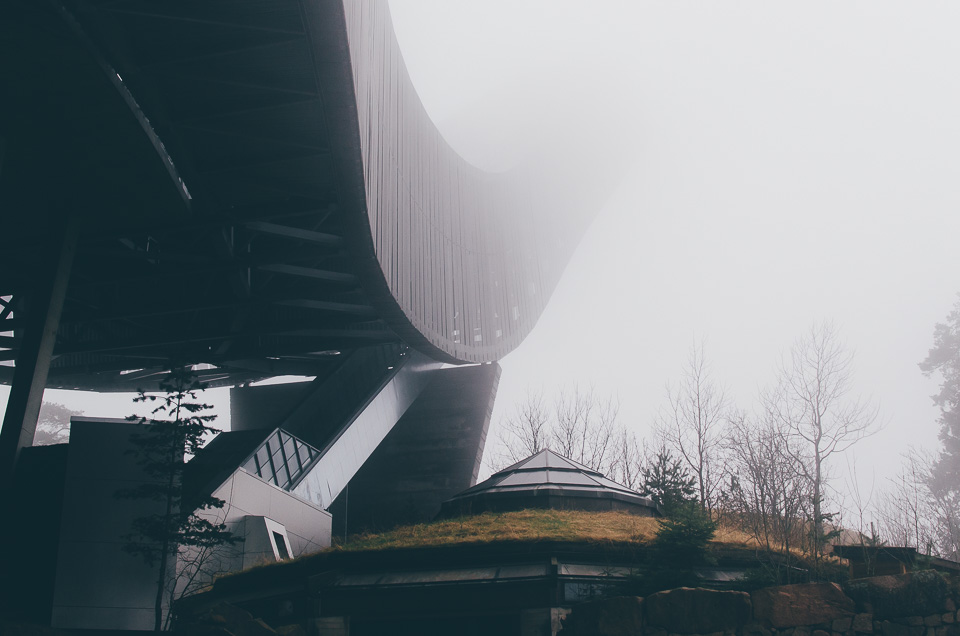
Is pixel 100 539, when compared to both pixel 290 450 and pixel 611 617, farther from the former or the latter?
pixel 290 450

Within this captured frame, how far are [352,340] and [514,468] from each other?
42.5 ft

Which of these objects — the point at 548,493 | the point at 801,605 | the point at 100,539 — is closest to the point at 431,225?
the point at 548,493

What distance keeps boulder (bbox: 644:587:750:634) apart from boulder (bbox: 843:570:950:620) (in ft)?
4.95

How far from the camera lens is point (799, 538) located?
1350 centimetres

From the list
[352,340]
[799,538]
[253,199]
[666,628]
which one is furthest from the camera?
[352,340]

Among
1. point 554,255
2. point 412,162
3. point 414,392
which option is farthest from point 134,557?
point 554,255

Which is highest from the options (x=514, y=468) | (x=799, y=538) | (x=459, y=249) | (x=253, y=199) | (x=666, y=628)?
(x=459, y=249)

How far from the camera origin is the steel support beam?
52.9ft

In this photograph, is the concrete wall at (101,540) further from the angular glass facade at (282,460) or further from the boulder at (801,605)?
the boulder at (801,605)

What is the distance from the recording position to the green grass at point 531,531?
11977 millimetres

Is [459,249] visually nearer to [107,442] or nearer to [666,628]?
[107,442]

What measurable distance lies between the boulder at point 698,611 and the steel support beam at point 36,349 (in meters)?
12.2

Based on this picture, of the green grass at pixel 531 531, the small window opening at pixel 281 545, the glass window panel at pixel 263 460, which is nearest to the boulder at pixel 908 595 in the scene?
the green grass at pixel 531 531

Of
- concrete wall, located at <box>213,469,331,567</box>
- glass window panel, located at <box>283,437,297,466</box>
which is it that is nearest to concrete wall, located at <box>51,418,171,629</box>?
concrete wall, located at <box>213,469,331,567</box>
